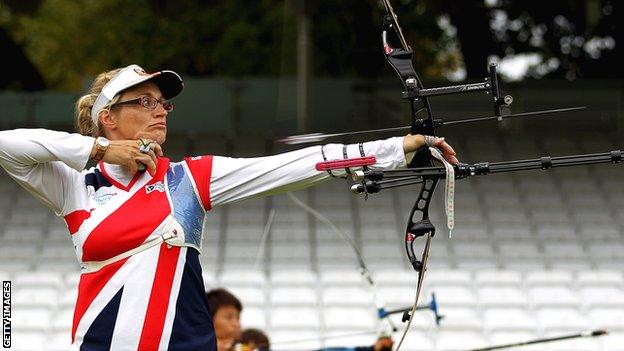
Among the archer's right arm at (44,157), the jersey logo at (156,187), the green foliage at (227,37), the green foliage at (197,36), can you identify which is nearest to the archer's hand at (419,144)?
the jersey logo at (156,187)

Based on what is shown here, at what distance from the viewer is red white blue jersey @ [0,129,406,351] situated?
2611mm

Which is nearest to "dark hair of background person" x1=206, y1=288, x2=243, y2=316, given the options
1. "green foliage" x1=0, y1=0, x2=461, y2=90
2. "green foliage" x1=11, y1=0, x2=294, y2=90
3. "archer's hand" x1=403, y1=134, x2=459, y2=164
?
"archer's hand" x1=403, y1=134, x2=459, y2=164

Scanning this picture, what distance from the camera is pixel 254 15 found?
1307 cm

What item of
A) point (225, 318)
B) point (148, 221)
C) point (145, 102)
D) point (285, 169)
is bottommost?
point (148, 221)

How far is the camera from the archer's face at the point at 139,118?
2.80m

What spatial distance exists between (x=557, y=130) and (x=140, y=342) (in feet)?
30.9

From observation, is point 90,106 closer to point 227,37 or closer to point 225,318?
point 225,318

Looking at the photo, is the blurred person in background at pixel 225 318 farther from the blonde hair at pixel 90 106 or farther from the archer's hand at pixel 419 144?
the archer's hand at pixel 419 144

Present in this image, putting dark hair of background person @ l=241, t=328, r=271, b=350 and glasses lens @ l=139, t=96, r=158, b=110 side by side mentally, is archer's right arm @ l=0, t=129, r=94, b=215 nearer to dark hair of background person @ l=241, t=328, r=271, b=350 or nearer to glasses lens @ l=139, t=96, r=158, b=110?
glasses lens @ l=139, t=96, r=158, b=110

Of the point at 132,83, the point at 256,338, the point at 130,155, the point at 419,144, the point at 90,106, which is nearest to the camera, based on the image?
the point at 419,144

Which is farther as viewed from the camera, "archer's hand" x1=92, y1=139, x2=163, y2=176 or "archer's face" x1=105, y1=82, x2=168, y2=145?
"archer's face" x1=105, y1=82, x2=168, y2=145

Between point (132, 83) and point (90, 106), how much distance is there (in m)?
0.20

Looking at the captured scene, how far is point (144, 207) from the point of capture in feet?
8.76

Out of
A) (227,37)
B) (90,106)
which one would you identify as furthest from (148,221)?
(227,37)
